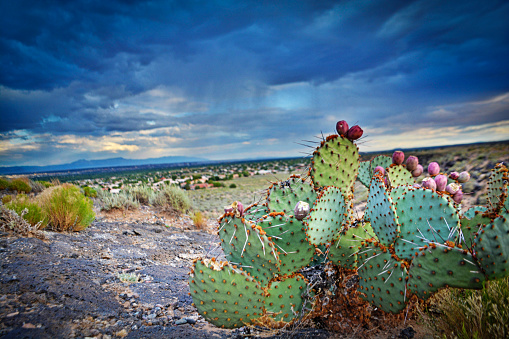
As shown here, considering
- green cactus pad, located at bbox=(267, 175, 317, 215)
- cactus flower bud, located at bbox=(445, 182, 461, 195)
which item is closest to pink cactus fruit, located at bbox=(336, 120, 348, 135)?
green cactus pad, located at bbox=(267, 175, 317, 215)

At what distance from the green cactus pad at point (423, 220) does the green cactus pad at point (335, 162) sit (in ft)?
2.39

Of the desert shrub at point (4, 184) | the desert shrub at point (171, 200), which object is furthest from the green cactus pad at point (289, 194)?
the desert shrub at point (4, 184)

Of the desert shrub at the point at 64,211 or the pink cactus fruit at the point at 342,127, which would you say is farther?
the desert shrub at the point at 64,211

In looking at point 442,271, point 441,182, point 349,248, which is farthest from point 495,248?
point 441,182

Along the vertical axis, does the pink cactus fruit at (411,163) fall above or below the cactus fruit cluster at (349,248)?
above

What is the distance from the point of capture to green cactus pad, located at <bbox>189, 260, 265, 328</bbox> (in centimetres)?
242

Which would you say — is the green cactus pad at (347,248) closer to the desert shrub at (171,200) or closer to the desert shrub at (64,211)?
the desert shrub at (64,211)

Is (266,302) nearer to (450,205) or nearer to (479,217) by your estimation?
(450,205)

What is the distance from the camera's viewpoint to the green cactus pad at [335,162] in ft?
11.0

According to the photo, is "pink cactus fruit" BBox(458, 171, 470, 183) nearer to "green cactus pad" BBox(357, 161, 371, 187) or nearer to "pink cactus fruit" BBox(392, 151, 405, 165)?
"pink cactus fruit" BBox(392, 151, 405, 165)

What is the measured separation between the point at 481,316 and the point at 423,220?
920mm

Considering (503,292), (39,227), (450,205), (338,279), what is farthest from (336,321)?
(39,227)

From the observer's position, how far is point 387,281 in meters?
2.63

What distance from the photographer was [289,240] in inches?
110
